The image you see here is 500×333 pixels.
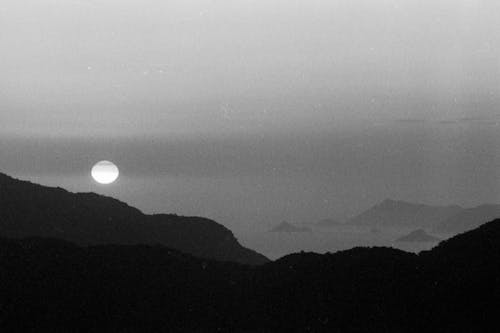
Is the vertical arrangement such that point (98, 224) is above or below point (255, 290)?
above

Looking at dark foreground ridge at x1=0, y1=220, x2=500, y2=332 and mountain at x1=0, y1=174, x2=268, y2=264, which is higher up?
mountain at x1=0, y1=174, x2=268, y2=264

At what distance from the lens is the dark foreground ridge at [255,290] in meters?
48.5

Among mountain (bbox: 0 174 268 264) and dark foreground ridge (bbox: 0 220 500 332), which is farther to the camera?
mountain (bbox: 0 174 268 264)

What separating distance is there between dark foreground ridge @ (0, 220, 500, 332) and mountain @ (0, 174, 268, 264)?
30.8m

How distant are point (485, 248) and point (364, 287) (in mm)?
11521

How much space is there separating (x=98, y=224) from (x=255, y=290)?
168ft

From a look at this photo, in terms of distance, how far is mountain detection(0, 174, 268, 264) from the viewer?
9256 centimetres

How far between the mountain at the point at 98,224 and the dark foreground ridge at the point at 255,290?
1212 inches

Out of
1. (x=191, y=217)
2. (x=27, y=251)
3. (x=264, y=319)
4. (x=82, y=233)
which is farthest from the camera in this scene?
(x=191, y=217)

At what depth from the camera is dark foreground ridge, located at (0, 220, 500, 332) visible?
159 ft

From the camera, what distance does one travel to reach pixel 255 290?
179 feet

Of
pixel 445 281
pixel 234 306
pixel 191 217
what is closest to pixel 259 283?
pixel 234 306

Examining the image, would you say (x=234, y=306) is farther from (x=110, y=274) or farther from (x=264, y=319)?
(x=110, y=274)

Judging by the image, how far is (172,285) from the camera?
56031 mm
